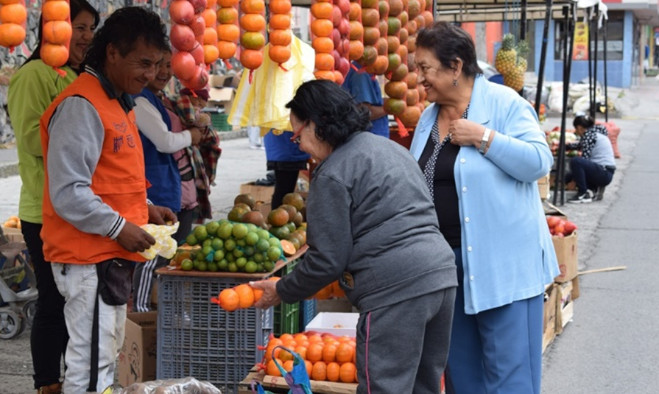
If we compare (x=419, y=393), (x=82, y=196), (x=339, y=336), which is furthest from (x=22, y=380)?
(x=419, y=393)

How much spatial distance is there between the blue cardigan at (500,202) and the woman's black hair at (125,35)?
1.28m

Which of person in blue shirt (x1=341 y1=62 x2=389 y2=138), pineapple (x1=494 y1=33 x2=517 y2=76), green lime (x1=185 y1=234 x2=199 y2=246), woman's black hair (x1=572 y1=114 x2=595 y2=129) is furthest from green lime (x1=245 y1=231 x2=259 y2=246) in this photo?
woman's black hair (x1=572 y1=114 x2=595 y2=129)

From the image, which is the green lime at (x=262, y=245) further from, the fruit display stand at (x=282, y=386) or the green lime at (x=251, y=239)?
the fruit display stand at (x=282, y=386)

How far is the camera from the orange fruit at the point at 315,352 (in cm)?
429

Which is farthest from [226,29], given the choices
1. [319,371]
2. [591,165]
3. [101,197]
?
[591,165]

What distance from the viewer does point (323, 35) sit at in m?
5.25

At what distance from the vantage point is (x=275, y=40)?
505 centimetres

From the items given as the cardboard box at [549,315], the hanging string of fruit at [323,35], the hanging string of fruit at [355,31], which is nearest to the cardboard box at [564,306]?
the cardboard box at [549,315]

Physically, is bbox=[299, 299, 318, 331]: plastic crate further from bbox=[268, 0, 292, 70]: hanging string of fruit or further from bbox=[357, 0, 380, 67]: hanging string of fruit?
bbox=[357, 0, 380, 67]: hanging string of fruit

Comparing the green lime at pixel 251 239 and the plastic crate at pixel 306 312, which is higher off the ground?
the green lime at pixel 251 239

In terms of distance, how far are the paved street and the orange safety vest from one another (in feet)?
6.29

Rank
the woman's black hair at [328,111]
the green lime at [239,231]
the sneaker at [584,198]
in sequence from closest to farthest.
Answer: the woman's black hair at [328,111] → the green lime at [239,231] → the sneaker at [584,198]

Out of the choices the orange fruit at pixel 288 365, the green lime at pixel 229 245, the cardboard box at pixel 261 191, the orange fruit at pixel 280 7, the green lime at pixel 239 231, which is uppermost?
the orange fruit at pixel 280 7

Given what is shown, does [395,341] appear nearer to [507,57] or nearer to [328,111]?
[328,111]
